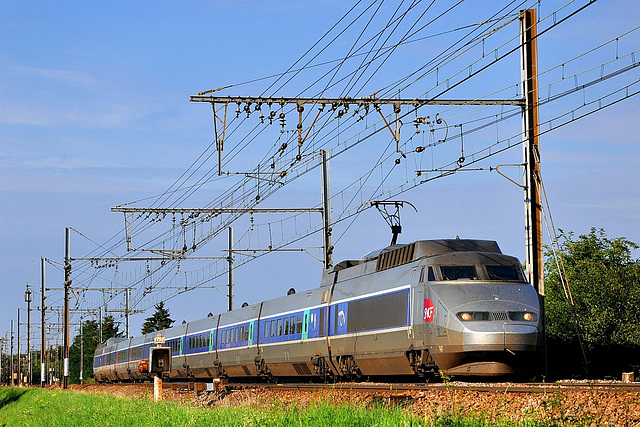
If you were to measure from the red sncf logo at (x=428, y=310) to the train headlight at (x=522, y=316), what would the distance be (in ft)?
5.95

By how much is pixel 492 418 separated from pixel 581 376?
47.7 ft

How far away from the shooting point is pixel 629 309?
2151 inches

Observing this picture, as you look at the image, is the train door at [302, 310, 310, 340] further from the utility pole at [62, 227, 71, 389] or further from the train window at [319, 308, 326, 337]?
the utility pole at [62, 227, 71, 389]

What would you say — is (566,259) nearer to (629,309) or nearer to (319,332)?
(629,309)

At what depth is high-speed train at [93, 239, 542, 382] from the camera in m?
21.8

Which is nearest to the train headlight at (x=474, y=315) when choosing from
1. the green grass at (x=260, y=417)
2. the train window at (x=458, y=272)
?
the train window at (x=458, y=272)

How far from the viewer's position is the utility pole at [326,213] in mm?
36094

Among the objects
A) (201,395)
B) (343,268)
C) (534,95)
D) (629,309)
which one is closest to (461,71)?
(534,95)

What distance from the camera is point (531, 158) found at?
87.6ft

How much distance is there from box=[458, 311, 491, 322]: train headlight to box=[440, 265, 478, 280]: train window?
145cm

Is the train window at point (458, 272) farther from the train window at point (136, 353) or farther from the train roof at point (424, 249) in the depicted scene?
the train window at point (136, 353)

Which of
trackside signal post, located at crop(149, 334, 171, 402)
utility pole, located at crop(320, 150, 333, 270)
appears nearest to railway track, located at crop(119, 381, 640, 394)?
trackside signal post, located at crop(149, 334, 171, 402)

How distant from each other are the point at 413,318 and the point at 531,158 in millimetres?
6138

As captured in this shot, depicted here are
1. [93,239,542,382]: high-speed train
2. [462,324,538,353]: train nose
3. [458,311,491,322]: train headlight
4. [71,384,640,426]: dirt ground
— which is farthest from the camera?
[458,311,491,322]: train headlight
